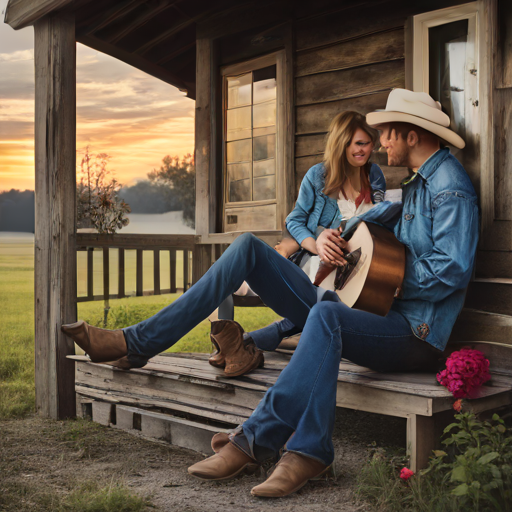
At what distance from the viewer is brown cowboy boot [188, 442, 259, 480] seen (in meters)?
2.45

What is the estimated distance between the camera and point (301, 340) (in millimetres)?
2434

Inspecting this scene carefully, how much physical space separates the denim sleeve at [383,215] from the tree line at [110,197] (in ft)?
10.0

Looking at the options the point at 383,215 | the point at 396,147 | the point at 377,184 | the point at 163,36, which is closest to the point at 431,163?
the point at 396,147

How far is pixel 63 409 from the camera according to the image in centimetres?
401

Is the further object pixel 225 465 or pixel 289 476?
pixel 225 465

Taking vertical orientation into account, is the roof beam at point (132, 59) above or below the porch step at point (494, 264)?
above

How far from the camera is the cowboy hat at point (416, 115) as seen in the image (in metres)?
2.75

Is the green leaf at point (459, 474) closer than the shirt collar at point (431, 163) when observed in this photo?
Yes

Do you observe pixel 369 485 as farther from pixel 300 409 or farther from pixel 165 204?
pixel 165 204

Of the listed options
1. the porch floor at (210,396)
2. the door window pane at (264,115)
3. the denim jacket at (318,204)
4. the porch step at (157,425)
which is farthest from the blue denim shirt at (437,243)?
the door window pane at (264,115)

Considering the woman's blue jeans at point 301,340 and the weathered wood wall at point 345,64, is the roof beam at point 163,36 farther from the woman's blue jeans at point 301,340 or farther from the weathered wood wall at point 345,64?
the woman's blue jeans at point 301,340

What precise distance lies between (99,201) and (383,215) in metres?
4.46

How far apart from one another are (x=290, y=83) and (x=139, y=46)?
1780 mm

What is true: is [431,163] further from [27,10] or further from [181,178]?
[181,178]
